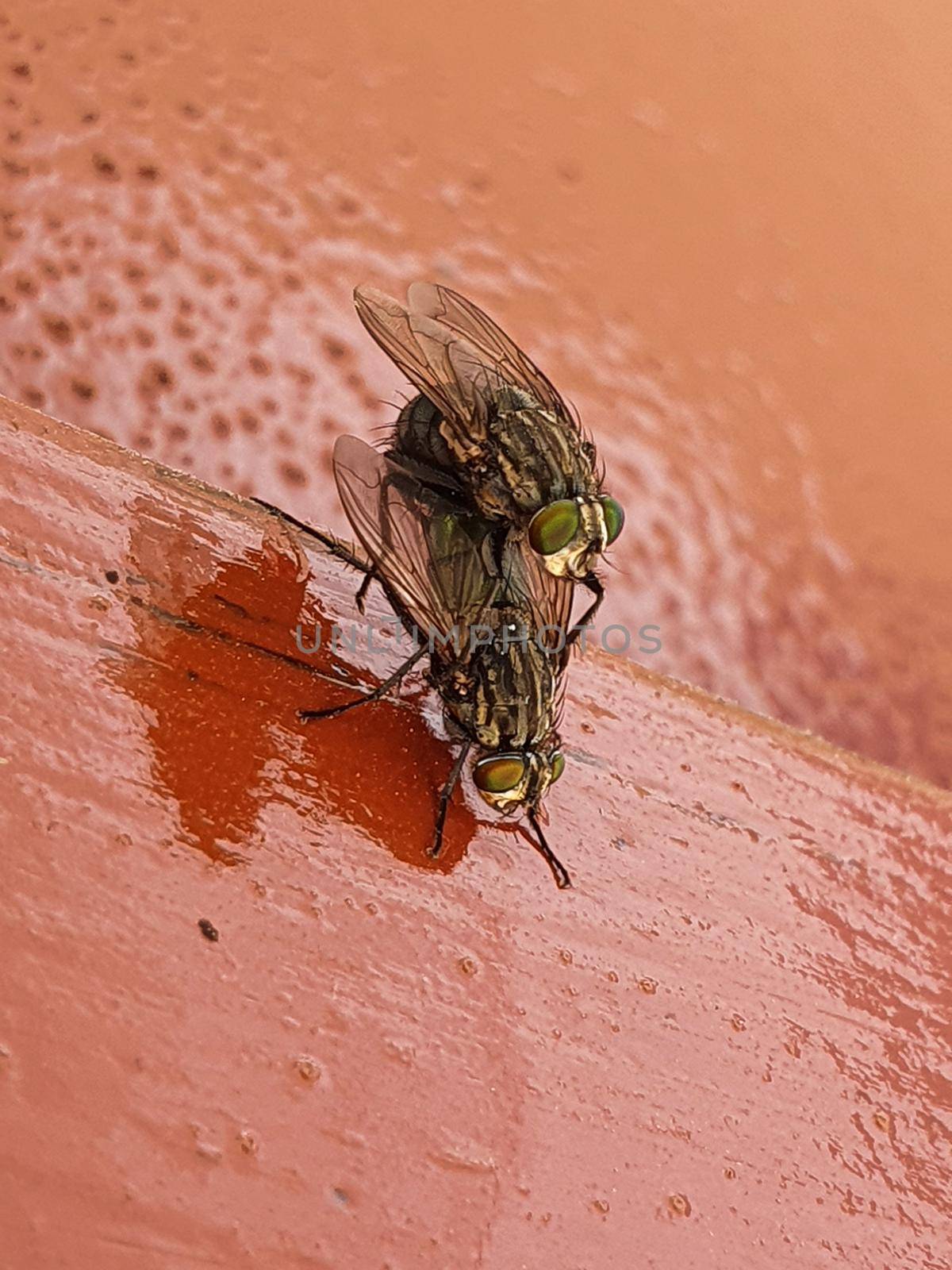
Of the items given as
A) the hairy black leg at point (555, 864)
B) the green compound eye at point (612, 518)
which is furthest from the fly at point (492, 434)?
the hairy black leg at point (555, 864)

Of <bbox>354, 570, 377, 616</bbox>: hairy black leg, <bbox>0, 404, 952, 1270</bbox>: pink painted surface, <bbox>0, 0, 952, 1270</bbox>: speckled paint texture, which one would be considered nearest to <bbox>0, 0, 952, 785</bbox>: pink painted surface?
<bbox>0, 0, 952, 1270</bbox>: speckled paint texture

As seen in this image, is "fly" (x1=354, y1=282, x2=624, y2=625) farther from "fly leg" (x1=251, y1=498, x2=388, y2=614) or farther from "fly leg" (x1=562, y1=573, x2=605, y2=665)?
"fly leg" (x1=251, y1=498, x2=388, y2=614)

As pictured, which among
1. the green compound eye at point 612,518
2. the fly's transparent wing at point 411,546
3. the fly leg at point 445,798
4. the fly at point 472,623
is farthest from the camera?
the green compound eye at point 612,518

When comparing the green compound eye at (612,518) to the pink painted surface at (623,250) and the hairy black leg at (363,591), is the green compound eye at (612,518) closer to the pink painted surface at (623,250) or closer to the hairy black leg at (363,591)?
the pink painted surface at (623,250)

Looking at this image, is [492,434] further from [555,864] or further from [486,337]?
[555,864]

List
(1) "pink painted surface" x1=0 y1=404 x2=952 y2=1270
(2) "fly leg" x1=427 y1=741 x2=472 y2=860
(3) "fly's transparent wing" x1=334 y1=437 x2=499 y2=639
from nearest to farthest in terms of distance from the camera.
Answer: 1. (1) "pink painted surface" x1=0 y1=404 x2=952 y2=1270
2. (2) "fly leg" x1=427 y1=741 x2=472 y2=860
3. (3) "fly's transparent wing" x1=334 y1=437 x2=499 y2=639

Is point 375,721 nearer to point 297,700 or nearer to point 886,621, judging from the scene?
point 297,700
